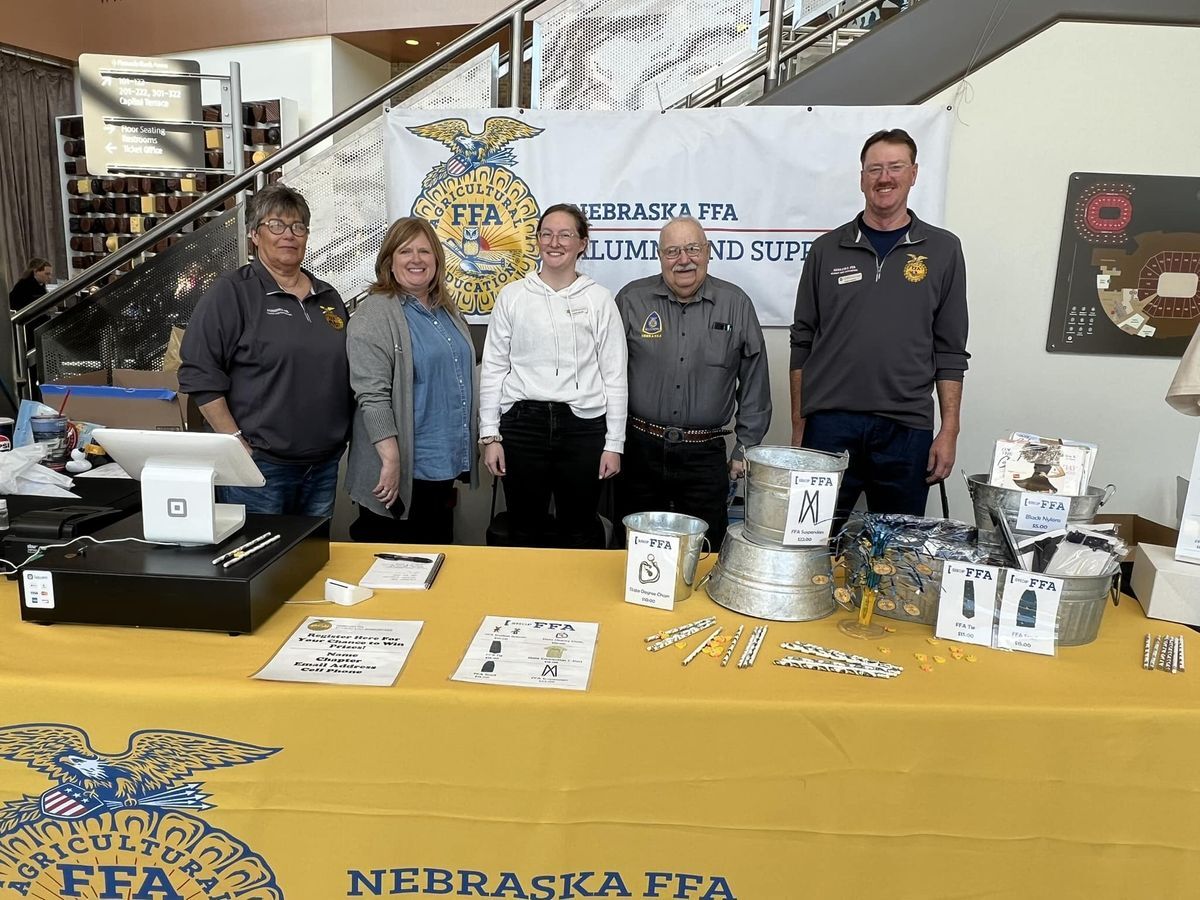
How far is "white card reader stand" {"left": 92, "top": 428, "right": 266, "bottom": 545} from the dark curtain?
799 centimetres

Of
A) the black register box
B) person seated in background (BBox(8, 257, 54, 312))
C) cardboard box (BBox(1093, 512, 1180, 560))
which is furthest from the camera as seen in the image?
person seated in background (BBox(8, 257, 54, 312))

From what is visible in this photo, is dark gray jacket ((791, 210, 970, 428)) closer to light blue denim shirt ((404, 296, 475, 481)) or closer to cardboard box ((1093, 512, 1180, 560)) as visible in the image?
cardboard box ((1093, 512, 1180, 560))

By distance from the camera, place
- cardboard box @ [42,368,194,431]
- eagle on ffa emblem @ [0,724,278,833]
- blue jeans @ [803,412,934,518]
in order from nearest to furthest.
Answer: eagle on ffa emblem @ [0,724,278,833], blue jeans @ [803,412,934,518], cardboard box @ [42,368,194,431]

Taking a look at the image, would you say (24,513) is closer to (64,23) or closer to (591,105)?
(591,105)

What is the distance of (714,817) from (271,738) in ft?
2.15

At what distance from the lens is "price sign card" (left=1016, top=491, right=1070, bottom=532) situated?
1.41 metres

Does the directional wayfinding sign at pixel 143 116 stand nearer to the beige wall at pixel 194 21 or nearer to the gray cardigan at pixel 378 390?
the gray cardigan at pixel 378 390

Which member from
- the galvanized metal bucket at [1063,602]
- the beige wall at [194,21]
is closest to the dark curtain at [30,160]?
the beige wall at [194,21]

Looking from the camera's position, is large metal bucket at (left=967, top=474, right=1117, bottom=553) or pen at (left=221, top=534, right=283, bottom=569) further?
large metal bucket at (left=967, top=474, right=1117, bottom=553)

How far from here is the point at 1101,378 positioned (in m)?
3.05

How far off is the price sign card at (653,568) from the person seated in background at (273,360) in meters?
1.27

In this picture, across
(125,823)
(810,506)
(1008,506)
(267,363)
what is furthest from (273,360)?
(1008,506)

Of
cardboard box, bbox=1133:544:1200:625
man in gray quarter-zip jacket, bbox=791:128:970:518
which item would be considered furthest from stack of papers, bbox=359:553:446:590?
cardboard box, bbox=1133:544:1200:625

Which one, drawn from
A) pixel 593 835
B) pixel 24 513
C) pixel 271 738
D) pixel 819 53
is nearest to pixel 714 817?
pixel 593 835
